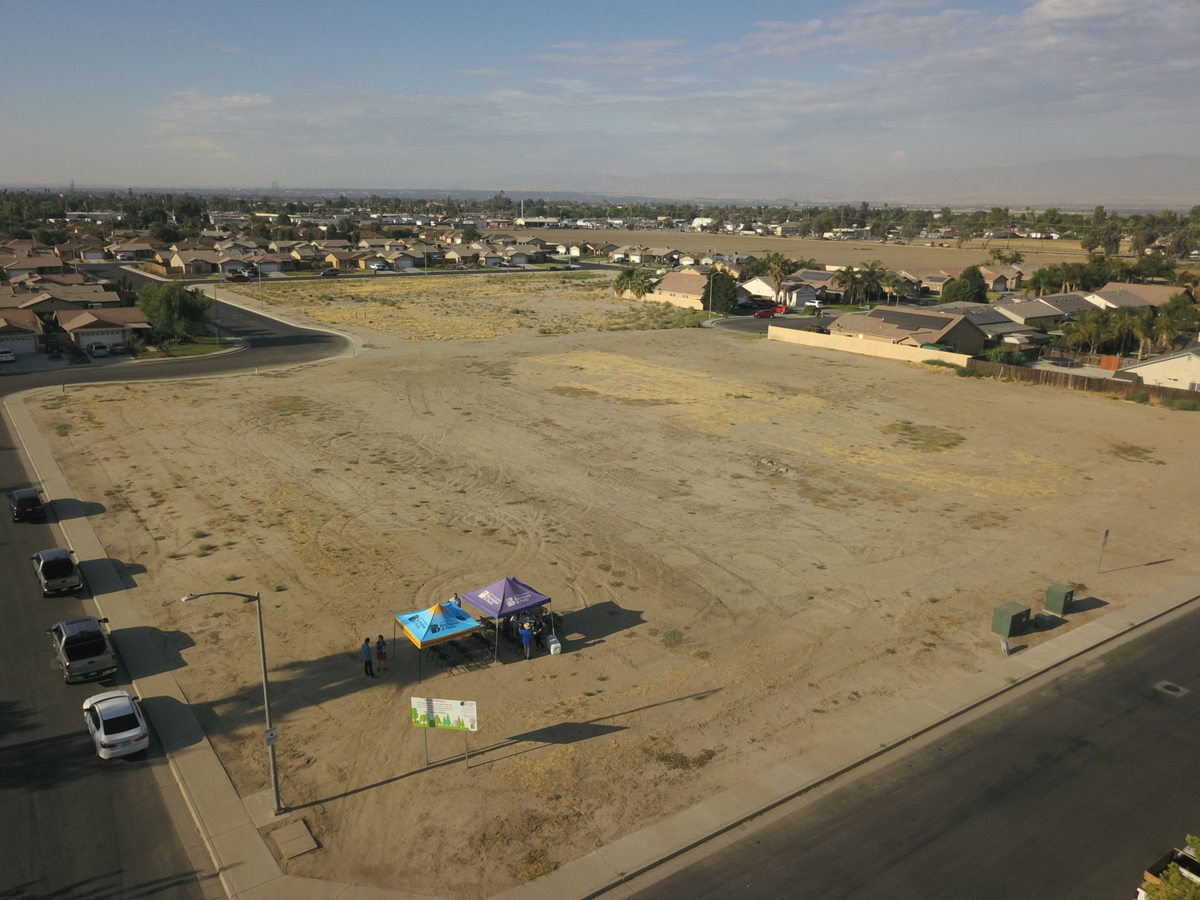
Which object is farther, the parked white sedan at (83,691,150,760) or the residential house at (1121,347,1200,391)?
the residential house at (1121,347,1200,391)

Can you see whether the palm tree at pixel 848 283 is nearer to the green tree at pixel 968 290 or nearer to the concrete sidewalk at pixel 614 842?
the green tree at pixel 968 290

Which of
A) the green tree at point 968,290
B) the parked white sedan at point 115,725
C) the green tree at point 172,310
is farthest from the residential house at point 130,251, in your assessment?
the parked white sedan at point 115,725

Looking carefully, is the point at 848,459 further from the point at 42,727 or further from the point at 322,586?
the point at 42,727

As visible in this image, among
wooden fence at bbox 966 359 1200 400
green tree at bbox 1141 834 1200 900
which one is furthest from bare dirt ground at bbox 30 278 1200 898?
green tree at bbox 1141 834 1200 900

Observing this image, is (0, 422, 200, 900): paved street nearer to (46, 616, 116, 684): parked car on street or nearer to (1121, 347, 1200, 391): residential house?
(46, 616, 116, 684): parked car on street

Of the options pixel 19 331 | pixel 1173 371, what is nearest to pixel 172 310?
pixel 19 331

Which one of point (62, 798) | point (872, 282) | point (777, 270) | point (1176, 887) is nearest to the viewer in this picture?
point (1176, 887)

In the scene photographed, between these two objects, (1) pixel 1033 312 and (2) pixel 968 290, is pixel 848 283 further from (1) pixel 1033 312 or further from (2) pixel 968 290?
(1) pixel 1033 312

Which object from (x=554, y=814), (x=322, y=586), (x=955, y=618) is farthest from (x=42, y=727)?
(x=955, y=618)
